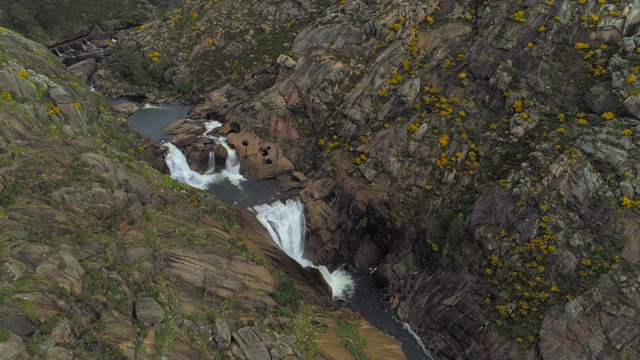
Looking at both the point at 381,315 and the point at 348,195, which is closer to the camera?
the point at 381,315

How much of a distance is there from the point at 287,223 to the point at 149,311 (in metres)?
25.7

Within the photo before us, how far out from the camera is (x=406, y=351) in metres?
41.2

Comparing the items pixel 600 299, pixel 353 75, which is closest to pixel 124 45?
pixel 353 75

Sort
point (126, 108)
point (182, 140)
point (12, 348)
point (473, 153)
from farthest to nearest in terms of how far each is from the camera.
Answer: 1. point (126, 108)
2. point (182, 140)
3. point (473, 153)
4. point (12, 348)

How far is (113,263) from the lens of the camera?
26797 millimetres

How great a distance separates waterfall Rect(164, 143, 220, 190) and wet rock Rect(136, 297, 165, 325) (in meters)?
27.3

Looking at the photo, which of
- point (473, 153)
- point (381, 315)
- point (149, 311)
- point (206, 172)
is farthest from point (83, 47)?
point (149, 311)

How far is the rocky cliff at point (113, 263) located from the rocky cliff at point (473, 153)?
11200mm

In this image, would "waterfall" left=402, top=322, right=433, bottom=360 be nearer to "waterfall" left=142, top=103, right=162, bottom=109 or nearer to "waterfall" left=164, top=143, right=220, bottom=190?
"waterfall" left=164, top=143, right=220, bottom=190

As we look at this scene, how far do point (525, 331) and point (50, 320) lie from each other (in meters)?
37.4

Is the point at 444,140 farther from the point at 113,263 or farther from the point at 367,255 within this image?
the point at 113,263

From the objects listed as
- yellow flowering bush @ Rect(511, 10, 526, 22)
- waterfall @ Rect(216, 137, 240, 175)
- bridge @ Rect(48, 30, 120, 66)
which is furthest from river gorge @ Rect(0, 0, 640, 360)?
bridge @ Rect(48, 30, 120, 66)

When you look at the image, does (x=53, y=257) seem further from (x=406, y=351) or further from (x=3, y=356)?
(x=406, y=351)

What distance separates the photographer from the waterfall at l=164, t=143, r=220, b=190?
5284cm
